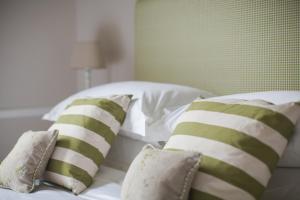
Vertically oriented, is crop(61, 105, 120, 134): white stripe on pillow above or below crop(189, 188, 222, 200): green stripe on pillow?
above

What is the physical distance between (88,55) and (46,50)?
23.5 inches

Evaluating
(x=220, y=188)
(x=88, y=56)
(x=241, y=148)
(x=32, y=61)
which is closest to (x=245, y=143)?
(x=241, y=148)

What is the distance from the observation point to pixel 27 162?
1.62m

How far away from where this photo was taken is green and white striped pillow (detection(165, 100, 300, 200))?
1.16 m

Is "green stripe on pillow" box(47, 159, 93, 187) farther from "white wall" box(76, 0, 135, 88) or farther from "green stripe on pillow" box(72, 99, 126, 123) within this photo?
"white wall" box(76, 0, 135, 88)

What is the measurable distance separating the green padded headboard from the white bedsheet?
76 cm

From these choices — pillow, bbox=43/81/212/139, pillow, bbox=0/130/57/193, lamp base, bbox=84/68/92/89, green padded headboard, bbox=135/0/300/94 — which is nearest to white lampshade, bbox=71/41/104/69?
lamp base, bbox=84/68/92/89

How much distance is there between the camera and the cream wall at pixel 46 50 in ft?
10.3

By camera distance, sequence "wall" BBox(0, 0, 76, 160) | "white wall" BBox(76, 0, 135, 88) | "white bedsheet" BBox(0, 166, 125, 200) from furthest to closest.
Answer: "wall" BBox(0, 0, 76, 160) < "white wall" BBox(76, 0, 135, 88) < "white bedsheet" BBox(0, 166, 125, 200)

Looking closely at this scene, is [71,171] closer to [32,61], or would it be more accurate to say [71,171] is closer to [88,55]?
[88,55]

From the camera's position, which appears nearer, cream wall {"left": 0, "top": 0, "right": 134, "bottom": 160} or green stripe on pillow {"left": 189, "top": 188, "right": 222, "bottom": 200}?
green stripe on pillow {"left": 189, "top": 188, "right": 222, "bottom": 200}

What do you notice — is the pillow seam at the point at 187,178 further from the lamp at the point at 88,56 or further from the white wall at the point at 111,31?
the lamp at the point at 88,56

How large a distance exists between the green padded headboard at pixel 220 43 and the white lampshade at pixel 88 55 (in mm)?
423

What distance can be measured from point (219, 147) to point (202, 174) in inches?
3.9
